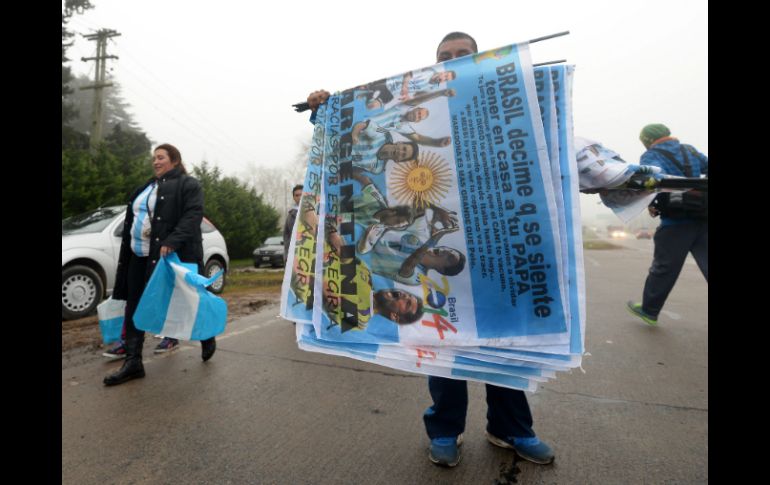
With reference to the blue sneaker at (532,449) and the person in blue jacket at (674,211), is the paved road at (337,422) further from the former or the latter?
the person in blue jacket at (674,211)

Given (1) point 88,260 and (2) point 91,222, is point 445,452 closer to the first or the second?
(1) point 88,260

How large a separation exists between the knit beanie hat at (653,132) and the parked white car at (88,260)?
570cm

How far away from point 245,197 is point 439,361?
20.4 metres

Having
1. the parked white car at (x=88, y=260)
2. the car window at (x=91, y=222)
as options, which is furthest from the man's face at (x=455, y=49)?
the car window at (x=91, y=222)

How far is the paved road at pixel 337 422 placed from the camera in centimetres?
190

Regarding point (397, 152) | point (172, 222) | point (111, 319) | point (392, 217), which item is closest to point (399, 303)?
point (392, 217)

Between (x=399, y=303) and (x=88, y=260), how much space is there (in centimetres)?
602

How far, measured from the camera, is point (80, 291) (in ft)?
18.4

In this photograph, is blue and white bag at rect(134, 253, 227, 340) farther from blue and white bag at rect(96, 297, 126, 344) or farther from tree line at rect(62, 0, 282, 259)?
tree line at rect(62, 0, 282, 259)

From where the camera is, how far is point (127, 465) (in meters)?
1.99

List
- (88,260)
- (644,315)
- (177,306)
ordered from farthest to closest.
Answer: (88,260)
(644,315)
(177,306)

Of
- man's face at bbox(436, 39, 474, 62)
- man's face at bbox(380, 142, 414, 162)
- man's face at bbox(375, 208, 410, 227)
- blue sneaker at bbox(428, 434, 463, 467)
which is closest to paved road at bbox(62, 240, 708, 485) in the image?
blue sneaker at bbox(428, 434, 463, 467)

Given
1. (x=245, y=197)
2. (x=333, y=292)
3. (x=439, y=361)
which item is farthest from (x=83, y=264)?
(x=245, y=197)
